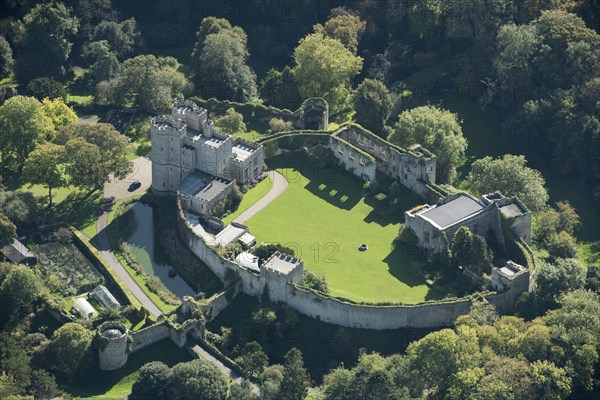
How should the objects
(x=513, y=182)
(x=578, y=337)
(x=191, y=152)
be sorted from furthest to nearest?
(x=191, y=152)
(x=513, y=182)
(x=578, y=337)

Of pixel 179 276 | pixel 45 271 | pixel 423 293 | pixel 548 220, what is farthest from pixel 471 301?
Answer: pixel 45 271

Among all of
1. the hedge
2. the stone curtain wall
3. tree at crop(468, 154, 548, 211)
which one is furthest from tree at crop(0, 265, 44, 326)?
tree at crop(468, 154, 548, 211)

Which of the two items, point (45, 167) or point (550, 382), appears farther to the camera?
point (45, 167)

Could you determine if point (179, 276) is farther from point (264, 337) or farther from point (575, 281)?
point (575, 281)

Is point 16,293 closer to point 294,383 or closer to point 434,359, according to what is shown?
point 294,383

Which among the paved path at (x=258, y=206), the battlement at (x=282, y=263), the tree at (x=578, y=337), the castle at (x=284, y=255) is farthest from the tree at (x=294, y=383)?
the paved path at (x=258, y=206)

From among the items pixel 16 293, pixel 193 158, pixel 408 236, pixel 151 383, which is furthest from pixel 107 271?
pixel 408 236
